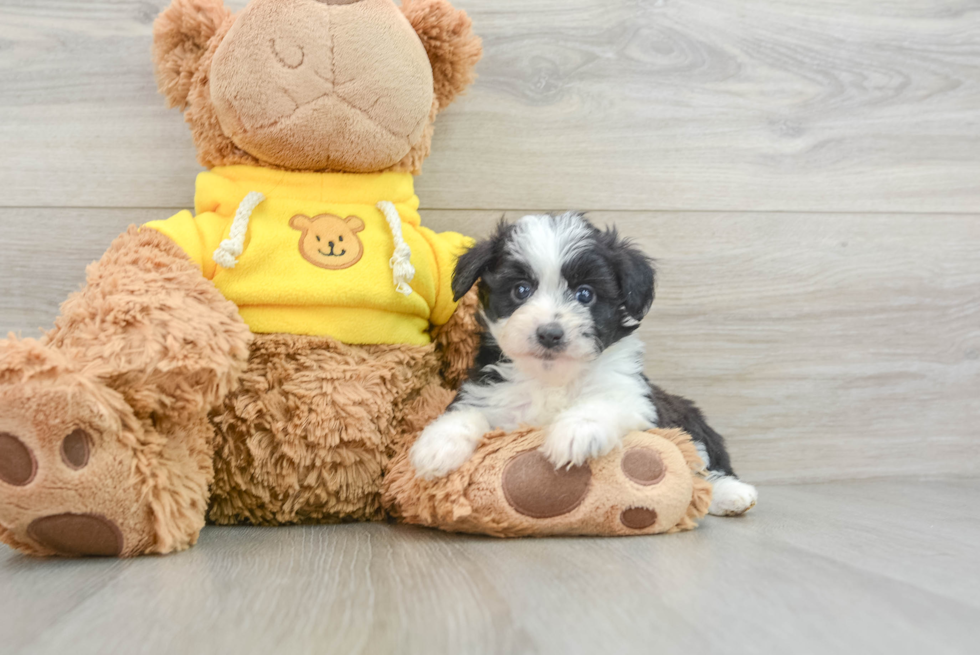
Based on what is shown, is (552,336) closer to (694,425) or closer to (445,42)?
(694,425)

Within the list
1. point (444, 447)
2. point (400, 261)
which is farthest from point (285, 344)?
point (444, 447)

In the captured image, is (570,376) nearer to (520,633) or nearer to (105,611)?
(520,633)

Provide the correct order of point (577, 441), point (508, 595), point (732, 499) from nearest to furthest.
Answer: point (508, 595) → point (577, 441) → point (732, 499)

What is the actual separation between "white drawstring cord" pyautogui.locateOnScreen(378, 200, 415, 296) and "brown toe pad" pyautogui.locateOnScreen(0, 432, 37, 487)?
74 cm

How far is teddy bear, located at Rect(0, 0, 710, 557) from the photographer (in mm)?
1228

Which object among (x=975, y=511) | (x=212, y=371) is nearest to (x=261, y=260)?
(x=212, y=371)

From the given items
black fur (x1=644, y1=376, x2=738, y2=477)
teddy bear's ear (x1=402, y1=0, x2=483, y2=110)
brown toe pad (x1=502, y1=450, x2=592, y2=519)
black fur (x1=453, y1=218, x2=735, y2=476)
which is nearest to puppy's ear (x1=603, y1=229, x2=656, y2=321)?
black fur (x1=453, y1=218, x2=735, y2=476)

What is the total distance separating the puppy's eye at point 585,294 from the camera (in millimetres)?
1505

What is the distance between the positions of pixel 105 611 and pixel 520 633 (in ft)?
1.80

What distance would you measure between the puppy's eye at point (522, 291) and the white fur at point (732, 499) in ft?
2.13

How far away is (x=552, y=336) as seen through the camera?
1.41 meters

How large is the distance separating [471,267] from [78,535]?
864 mm

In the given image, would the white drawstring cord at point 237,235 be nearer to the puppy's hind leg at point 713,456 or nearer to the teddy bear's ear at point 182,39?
the teddy bear's ear at point 182,39

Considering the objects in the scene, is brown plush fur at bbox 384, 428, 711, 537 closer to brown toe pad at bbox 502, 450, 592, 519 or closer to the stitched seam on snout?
brown toe pad at bbox 502, 450, 592, 519
